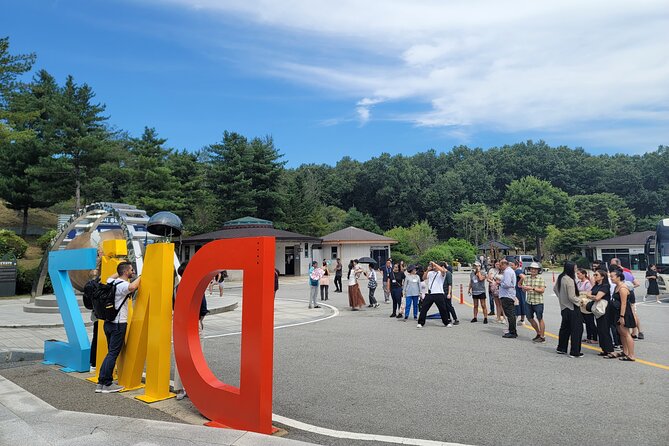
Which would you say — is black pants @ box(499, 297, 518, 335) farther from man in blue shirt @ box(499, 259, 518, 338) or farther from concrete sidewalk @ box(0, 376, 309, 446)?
concrete sidewalk @ box(0, 376, 309, 446)

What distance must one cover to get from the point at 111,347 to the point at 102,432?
2.05 metres

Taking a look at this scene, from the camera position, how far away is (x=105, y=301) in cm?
646

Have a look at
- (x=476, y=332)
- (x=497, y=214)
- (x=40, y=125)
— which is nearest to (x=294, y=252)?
(x=40, y=125)

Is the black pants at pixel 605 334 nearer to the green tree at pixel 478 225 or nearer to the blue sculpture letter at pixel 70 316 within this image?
the blue sculpture letter at pixel 70 316

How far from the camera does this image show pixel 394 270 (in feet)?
50.5

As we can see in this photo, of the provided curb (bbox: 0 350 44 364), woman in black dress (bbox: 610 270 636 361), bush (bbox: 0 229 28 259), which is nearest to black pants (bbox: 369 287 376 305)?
woman in black dress (bbox: 610 270 636 361)

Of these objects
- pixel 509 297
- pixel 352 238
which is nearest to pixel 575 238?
pixel 352 238

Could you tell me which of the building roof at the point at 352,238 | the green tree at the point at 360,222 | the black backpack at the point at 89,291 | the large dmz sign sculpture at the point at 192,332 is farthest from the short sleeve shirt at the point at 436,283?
the green tree at the point at 360,222

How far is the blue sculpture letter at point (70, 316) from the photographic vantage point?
7613 millimetres

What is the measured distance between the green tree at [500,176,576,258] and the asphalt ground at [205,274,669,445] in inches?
2346

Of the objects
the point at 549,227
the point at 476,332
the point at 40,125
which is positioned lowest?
the point at 476,332

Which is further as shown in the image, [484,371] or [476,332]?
[476,332]

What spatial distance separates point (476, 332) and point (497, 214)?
6217cm

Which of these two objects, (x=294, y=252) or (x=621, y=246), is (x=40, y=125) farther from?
(x=621, y=246)
